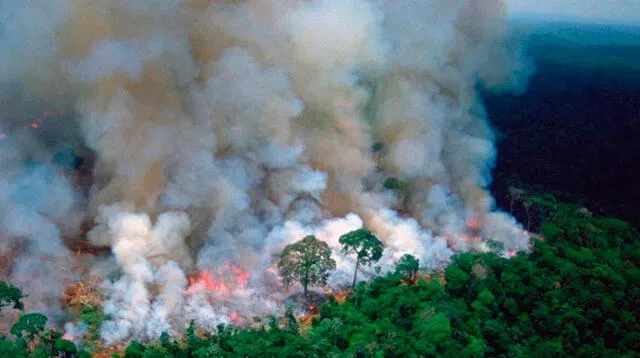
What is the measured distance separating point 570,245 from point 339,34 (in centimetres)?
2055

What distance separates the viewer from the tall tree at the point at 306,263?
Result: 1225 inches

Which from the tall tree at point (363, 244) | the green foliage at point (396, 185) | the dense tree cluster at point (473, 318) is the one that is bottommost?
the dense tree cluster at point (473, 318)

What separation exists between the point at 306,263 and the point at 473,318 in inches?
335

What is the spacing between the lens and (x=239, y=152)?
39.2 metres

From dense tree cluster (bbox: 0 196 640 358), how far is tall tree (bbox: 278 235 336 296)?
162cm

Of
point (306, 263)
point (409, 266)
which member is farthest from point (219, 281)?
point (409, 266)

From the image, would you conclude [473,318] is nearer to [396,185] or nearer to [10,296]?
[396,185]

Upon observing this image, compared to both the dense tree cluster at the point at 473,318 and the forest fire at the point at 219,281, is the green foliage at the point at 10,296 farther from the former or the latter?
the forest fire at the point at 219,281

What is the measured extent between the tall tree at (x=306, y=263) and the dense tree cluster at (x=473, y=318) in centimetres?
162

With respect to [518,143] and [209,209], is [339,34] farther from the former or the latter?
[518,143]

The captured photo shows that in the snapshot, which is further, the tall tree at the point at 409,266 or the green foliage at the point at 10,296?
the tall tree at the point at 409,266

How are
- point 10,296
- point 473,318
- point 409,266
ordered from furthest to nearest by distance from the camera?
point 409,266, point 473,318, point 10,296

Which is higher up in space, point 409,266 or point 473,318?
point 409,266

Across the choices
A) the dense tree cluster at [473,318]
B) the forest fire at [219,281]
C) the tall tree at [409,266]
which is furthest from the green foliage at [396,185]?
the forest fire at [219,281]
